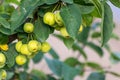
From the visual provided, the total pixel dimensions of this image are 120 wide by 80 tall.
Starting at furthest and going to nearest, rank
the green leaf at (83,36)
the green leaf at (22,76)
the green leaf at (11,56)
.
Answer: the green leaf at (83,36) → the green leaf at (22,76) → the green leaf at (11,56)

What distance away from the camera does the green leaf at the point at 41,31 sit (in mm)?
726

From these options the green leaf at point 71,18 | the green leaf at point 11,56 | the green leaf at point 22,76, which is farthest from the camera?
the green leaf at point 22,76

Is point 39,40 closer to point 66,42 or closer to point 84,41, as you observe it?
point 66,42

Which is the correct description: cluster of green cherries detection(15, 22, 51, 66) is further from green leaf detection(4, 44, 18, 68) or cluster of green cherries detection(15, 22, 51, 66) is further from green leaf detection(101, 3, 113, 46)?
green leaf detection(101, 3, 113, 46)

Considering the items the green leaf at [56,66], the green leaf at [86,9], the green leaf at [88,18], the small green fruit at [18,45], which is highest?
the green leaf at [86,9]

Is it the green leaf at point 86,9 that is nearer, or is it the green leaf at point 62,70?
the green leaf at point 86,9

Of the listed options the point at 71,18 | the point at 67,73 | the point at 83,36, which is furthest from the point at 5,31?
the point at 83,36

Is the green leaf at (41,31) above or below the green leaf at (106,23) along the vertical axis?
below

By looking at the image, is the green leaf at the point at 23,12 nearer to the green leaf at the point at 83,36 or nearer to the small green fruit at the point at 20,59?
the small green fruit at the point at 20,59

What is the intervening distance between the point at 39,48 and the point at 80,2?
0.12 meters

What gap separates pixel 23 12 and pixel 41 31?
7 cm

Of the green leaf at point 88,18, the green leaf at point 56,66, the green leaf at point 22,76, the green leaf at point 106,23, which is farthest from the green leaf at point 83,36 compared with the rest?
the green leaf at point 106,23

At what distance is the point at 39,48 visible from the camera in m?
0.75

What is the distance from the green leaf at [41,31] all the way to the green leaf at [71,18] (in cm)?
6
